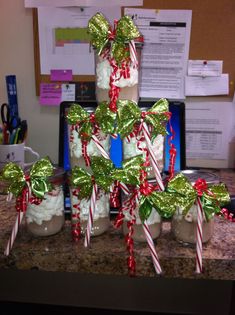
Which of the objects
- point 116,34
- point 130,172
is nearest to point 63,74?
point 116,34

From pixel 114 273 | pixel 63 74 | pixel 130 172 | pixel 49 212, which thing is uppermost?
pixel 63 74

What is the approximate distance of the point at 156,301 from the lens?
1273 mm

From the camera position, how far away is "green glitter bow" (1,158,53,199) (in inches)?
28.1

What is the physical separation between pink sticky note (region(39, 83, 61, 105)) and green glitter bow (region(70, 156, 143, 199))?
0.59 metres

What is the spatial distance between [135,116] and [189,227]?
0.25m

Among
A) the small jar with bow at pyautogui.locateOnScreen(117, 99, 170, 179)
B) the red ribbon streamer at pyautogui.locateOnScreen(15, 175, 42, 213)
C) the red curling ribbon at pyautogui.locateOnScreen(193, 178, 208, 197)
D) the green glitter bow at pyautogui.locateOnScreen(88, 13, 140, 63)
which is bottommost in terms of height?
the red ribbon streamer at pyautogui.locateOnScreen(15, 175, 42, 213)

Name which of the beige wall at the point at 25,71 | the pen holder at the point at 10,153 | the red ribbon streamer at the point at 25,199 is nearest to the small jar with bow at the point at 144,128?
the red ribbon streamer at the point at 25,199

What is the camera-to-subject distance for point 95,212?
0.77 meters

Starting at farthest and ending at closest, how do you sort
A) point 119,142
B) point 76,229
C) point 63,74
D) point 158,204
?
point 63,74 < point 119,142 < point 76,229 < point 158,204

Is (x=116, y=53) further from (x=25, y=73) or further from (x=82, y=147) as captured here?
(x=25, y=73)

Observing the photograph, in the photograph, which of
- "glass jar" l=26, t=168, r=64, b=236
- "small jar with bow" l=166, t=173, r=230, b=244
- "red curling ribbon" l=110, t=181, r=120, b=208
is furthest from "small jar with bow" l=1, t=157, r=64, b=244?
"small jar with bow" l=166, t=173, r=230, b=244

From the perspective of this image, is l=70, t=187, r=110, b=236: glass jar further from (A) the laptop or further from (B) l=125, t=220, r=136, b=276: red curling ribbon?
(A) the laptop

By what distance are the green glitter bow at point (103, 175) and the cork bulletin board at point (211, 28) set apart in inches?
25.9

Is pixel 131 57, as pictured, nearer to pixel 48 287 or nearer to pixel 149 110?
pixel 149 110
